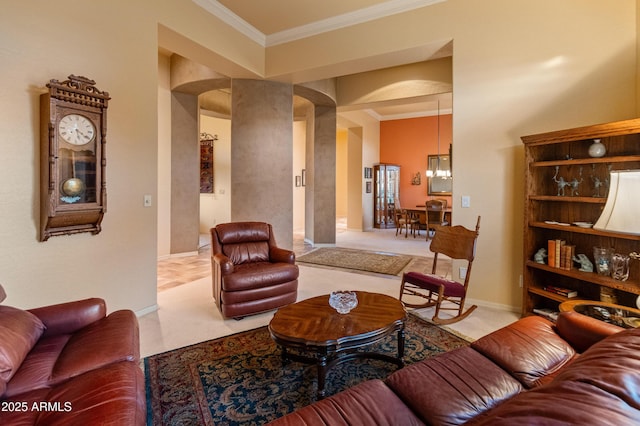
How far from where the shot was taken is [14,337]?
146cm

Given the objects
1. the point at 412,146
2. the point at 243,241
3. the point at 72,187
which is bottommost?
the point at 243,241

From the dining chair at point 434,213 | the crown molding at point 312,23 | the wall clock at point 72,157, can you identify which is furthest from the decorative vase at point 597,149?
the dining chair at point 434,213

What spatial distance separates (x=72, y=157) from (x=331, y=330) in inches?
98.5

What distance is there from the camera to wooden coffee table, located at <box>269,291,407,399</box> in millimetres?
1788

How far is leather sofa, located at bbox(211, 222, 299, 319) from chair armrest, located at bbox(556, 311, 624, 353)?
7.65ft

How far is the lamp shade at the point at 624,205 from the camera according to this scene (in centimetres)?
166

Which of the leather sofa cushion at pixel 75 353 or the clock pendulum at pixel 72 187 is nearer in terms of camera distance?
the leather sofa cushion at pixel 75 353

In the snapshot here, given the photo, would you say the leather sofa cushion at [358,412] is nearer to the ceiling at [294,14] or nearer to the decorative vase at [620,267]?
the decorative vase at [620,267]

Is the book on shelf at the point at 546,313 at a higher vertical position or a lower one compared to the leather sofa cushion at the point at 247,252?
lower

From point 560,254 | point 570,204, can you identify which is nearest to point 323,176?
point 570,204

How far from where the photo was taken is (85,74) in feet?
8.89

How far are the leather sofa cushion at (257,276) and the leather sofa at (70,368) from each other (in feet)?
3.67

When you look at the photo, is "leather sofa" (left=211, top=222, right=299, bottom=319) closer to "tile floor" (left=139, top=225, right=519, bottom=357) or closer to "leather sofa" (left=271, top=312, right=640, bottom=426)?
"tile floor" (left=139, top=225, right=519, bottom=357)

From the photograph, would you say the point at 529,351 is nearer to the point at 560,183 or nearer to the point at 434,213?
the point at 560,183
